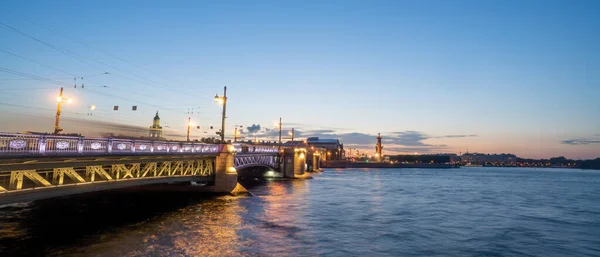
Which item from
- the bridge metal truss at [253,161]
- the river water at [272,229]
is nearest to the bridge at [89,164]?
the river water at [272,229]

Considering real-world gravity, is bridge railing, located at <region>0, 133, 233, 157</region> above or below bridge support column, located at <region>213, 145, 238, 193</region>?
above

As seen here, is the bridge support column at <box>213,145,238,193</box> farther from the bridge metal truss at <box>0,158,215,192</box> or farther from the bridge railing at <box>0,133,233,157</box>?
the bridge railing at <box>0,133,233,157</box>

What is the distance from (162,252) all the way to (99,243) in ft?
12.4

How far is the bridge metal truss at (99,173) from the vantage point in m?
18.3

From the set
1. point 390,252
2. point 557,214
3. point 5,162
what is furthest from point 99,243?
point 557,214

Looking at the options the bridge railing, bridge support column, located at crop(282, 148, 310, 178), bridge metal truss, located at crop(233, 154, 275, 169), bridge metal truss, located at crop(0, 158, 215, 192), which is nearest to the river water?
bridge metal truss, located at crop(0, 158, 215, 192)

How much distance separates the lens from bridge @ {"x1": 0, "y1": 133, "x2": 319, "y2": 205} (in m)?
16.4

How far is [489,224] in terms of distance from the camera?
29953mm

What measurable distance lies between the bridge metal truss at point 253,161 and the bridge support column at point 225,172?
587 centimetres

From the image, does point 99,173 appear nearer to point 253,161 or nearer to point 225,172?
point 225,172

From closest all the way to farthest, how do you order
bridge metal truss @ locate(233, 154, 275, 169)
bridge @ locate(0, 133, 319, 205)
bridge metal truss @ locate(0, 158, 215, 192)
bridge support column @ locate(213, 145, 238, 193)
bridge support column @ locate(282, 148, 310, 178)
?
bridge @ locate(0, 133, 319, 205) < bridge metal truss @ locate(0, 158, 215, 192) < bridge support column @ locate(213, 145, 238, 193) < bridge metal truss @ locate(233, 154, 275, 169) < bridge support column @ locate(282, 148, 310, 178)

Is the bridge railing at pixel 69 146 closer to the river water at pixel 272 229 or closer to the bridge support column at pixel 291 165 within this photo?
the river water at pixel 272 229

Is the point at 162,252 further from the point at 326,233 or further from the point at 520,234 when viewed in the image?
the point at 520,234

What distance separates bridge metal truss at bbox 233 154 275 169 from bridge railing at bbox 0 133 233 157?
68.8 feet
